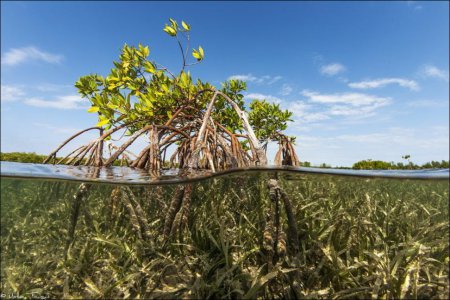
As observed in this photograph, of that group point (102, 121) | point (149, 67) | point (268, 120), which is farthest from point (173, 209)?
point (268, 120)

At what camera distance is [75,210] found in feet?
9.50

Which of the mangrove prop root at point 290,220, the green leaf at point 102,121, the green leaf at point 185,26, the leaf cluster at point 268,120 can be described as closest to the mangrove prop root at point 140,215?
the mangrove prop root at point 290,220

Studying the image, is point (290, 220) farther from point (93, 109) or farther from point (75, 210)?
point (93, 109)

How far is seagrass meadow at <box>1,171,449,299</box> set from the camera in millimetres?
2328

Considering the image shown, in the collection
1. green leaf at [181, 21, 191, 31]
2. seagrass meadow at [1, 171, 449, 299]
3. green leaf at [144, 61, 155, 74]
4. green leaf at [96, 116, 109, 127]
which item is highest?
green leaf at [181, 21, 191, 31]

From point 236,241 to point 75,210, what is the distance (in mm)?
1654

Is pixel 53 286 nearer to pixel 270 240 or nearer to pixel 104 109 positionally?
pixel 270 240

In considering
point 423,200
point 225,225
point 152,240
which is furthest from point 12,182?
point 423,200

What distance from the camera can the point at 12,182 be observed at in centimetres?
355

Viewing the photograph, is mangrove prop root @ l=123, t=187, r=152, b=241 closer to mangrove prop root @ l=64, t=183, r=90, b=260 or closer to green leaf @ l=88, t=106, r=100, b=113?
mangrove prop root @ l=64, t=183, r=90, b=260

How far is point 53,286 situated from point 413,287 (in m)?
2.98

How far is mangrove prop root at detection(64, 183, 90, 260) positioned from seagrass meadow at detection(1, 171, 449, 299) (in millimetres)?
11

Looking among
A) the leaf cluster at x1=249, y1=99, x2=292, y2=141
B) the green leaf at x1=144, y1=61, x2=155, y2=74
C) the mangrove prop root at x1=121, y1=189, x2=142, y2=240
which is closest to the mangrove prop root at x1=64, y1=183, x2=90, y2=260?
the mangrove prop root at x1=121, y1=189, x2=142, y2=240

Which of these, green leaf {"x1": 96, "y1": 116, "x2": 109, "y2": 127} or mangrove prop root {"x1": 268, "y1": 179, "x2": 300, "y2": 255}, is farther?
green leaf {"x1": 96, "y1": 116, "x2": 109, "y2": 127}
